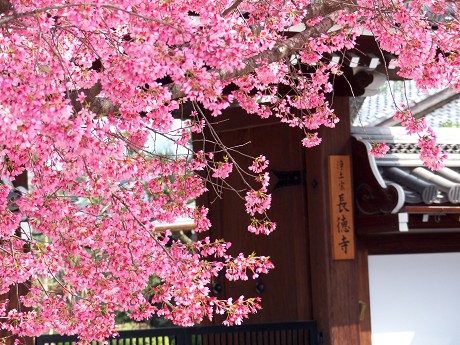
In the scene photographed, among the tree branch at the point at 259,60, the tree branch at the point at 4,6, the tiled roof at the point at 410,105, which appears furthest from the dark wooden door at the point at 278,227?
the tree branch at the point at 4,6

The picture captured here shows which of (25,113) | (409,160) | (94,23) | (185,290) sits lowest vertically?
(185,290)

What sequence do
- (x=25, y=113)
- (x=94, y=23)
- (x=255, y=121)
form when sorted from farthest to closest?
(x=255, y=121), (x=94, y=23), (x=25, y=113)

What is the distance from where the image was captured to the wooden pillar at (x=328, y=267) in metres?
6.68

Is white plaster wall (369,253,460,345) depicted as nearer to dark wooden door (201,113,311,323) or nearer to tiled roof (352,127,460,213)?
dark wooden door (201,113,311,323)

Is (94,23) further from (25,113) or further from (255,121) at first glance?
(255,121)

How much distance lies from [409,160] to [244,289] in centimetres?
157

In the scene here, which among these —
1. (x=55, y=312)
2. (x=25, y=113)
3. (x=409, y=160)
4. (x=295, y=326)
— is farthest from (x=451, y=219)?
(x=25, y=113)

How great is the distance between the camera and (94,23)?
3.28 meters

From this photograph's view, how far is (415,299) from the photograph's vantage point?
7.26 meters

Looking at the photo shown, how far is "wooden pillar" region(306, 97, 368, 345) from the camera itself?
6.68 m

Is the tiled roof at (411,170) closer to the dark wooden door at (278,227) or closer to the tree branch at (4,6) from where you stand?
the dark wooden door at (278,227)

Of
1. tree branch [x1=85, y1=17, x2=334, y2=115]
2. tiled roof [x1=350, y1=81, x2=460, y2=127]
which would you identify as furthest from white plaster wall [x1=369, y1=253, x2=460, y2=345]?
tree branch [x1=85, y1=17, x2=334, y2=115]

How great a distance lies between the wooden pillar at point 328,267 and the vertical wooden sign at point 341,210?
0.14 feet

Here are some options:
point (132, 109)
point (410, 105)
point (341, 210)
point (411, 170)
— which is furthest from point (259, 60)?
point (410, 105)
